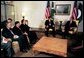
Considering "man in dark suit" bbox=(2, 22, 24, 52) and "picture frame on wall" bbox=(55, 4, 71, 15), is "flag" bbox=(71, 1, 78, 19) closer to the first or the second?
"picture frame on wall" bbox=(55, 4, 71, 15)

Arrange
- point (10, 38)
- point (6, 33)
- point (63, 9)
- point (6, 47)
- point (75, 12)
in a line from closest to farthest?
point (6, 47), point (6, 33), point (10, 38), point (75, 12), point (63, 9)

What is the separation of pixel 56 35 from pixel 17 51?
215 cm

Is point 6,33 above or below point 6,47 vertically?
above

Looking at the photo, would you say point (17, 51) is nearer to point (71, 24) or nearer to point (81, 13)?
point (71, 24)

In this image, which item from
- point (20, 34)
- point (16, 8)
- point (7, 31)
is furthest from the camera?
point (16, 8)

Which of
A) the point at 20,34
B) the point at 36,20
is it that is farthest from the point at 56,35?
the point at 20,34

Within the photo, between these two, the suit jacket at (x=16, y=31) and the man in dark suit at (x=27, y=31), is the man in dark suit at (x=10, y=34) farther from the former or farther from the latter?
the man in dark suit at (x=27, y=31)

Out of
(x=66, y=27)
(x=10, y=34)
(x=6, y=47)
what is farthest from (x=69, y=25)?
(x=6, y=47)

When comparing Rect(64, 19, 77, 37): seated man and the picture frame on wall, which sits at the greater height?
the picture frame on wall

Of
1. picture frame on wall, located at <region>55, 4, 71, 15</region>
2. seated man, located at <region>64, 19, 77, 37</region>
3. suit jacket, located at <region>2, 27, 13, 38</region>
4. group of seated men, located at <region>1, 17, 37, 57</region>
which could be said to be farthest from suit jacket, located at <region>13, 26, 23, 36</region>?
picture frame on wall, located at <region>55, 4, 71, 15</region>

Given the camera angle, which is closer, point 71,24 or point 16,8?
point 71,24

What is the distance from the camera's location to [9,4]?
517 cm

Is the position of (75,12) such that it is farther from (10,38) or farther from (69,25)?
(10,38)

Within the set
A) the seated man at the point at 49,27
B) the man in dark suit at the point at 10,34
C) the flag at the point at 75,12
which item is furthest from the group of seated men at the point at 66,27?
the man in dark suit at the point at 10,34
